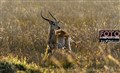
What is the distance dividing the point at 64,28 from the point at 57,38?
1032 millimetres

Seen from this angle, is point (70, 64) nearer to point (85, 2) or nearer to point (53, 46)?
point (53, 46)

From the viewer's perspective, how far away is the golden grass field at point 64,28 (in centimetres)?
1179

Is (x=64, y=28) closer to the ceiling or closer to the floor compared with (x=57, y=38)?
closer to the ceiling

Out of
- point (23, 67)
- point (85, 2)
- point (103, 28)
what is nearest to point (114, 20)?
point (103, 28)

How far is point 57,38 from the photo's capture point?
41.7 feet

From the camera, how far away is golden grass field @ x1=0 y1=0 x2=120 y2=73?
464 inches

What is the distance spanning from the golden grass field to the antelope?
0.81 ft

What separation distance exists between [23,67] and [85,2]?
645 cm

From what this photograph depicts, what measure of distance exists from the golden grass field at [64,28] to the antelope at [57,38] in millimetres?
247

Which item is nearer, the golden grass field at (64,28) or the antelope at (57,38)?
the golden grass field at (64,28)

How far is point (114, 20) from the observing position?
14969 mm

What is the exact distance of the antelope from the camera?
12.7 metres

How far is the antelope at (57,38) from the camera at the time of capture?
41.7ft

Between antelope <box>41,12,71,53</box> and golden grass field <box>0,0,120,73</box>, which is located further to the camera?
antelope <box>41,12,71,53</box>
